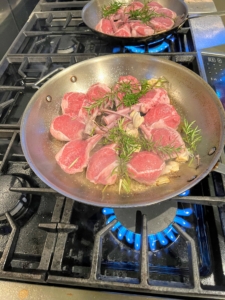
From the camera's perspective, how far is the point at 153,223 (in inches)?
41.0

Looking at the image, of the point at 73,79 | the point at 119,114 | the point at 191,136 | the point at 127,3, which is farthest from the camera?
the point at 127,3

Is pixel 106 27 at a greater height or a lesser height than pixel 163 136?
greater

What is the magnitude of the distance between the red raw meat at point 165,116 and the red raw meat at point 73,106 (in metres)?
0.38

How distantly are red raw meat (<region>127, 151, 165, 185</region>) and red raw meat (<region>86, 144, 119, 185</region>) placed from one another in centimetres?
8

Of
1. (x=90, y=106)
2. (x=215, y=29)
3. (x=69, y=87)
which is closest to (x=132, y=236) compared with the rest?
(x=90, y=106)

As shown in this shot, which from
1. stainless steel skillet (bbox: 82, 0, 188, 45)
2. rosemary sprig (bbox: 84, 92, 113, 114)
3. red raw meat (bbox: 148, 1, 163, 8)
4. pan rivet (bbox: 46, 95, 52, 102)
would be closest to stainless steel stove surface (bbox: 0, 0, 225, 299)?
pan rivet (bbox: 46, 95, 52, 102)

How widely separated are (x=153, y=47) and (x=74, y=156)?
1.07 metres

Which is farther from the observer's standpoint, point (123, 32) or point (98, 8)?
point (98, 8)

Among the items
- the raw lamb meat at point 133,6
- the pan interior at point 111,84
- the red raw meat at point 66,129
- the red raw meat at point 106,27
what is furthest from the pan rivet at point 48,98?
the raw lamb meat at point 133,6

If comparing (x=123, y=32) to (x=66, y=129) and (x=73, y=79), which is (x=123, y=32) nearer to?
(x=73, y=79)

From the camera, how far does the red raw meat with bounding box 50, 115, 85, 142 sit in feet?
4.31

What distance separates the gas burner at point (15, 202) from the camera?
1.06 meters

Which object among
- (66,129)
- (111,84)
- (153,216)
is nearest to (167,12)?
(111,84)

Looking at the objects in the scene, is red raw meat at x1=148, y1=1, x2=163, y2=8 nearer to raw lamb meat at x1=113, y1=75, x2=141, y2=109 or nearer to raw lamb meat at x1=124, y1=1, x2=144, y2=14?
raw lamb meat at x1=124, y1=1, x2=144, y2=14
